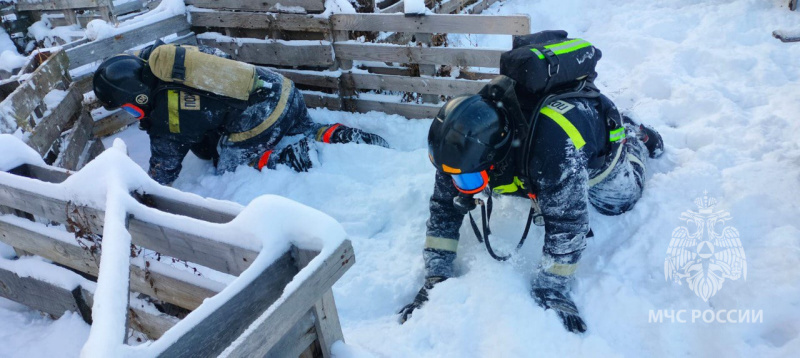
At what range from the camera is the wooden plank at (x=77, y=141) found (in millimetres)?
4664

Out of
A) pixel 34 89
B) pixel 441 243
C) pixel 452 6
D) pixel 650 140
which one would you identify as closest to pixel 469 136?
pixel 441 243

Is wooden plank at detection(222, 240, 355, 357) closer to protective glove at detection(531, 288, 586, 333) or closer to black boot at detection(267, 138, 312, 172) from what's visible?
protective glove at detection(531, 288, 586, 333)

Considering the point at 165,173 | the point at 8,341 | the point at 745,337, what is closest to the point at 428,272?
the point at 745,337

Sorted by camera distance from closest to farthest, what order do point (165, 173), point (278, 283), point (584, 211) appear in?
point (278, 283), point (584, 211), point (165, 173)

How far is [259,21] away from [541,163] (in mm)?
4581

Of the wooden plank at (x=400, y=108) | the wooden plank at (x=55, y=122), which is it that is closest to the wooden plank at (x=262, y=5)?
the wooden plank at (x=400, y=108)

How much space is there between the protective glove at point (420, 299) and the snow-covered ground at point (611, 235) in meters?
0.09

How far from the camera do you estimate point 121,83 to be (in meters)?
4.39

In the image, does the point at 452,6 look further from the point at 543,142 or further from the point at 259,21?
the point at 543,142

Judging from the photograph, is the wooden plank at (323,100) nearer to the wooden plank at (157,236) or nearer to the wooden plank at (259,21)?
the wooden plank at (259,21)

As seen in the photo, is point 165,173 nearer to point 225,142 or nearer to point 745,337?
point 225,142

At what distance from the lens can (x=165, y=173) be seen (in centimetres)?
482

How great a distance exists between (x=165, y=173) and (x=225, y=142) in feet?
2.09

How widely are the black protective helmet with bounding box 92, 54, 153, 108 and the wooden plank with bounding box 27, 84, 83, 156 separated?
0.59 metres
